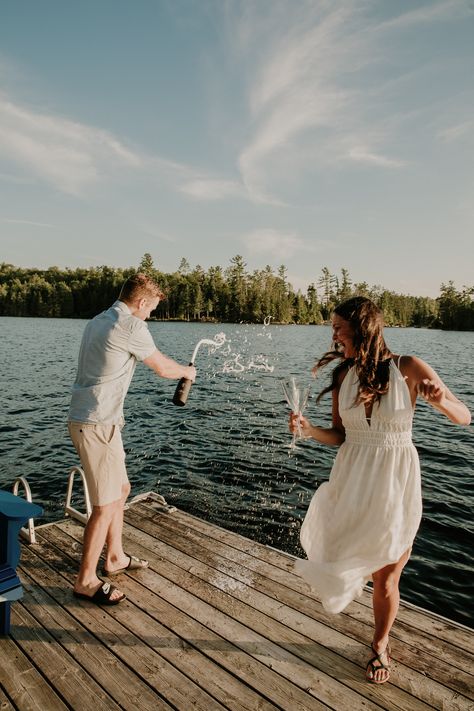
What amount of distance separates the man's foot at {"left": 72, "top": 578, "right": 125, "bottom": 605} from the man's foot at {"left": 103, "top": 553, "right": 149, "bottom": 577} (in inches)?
14.8

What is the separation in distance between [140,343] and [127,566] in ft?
7.15

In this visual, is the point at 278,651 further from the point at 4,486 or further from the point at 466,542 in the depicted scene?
the point at 4,486

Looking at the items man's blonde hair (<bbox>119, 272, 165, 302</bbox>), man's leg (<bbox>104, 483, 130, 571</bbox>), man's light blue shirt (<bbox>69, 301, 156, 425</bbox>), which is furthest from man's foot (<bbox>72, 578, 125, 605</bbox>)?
man's blonde hair (<bbox>119, 272, 165, 302</bbox>)

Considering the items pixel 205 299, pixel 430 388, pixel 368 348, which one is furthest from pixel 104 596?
pixel 205 299

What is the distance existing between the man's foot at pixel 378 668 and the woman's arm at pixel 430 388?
1.66 metres

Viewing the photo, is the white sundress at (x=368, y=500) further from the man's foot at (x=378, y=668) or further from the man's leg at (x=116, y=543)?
the man's leg at (x=116, y=543)

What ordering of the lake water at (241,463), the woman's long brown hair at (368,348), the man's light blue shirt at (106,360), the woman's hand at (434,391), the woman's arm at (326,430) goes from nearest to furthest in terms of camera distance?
the woman's hand at (434,391)
the woman's long brown hair at (368,348)
the woman's arm at (326,430)
the man's light blue shirt at (106,360)
the lake water at (241,463)

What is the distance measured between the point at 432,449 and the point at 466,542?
5828 mm

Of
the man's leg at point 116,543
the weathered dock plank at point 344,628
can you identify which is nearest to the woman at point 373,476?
the weathered dock plank at point 344,628

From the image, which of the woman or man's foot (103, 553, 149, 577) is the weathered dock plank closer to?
the woman

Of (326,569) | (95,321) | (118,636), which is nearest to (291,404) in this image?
(326,569)

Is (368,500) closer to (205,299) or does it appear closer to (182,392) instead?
(182,392)

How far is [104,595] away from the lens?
146 inches

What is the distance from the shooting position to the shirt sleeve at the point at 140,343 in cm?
355
